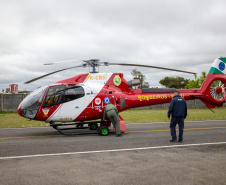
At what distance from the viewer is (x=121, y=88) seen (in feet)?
40.0

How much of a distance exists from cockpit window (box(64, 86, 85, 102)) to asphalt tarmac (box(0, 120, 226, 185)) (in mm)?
2221

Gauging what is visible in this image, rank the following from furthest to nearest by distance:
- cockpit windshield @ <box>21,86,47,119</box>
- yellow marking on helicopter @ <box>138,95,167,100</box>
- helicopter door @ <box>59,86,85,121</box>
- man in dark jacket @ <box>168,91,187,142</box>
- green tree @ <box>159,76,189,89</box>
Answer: green tree @ <box>159,76,189,89</box>
yellow marking on helicopter @ <box>138,95,167,100</box>
helicopter door @ <box>59,86,85,121</box>
cockpit windshield @ <box>21,86,47,119</box>
man in dark jacket @ <box>168,91,187,142</box>

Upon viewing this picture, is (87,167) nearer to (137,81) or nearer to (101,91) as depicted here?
(101,91)

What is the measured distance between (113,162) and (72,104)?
16.8ft

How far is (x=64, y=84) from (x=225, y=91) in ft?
30.9

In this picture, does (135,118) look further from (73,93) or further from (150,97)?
(73,93)

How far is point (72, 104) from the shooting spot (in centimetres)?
1085

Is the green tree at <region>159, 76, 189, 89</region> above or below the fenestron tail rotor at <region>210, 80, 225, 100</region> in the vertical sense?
above

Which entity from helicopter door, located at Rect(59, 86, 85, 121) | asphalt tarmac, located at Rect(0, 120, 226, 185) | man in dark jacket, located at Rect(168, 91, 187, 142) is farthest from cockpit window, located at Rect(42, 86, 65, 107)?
man in dark jacket, located at Rect(168, 91, 187, 142)

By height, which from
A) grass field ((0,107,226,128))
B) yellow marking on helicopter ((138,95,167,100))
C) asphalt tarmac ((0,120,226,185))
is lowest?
grass field ((0,107,226,128))

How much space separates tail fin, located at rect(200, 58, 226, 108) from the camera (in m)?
13.6

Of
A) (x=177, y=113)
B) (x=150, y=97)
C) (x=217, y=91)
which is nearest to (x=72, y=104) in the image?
(x=150, y=97)

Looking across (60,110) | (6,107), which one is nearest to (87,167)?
(60,110)

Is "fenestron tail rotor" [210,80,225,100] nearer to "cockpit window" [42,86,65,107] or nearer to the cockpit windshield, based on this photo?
"cockpit window" [42,86,65,107]
